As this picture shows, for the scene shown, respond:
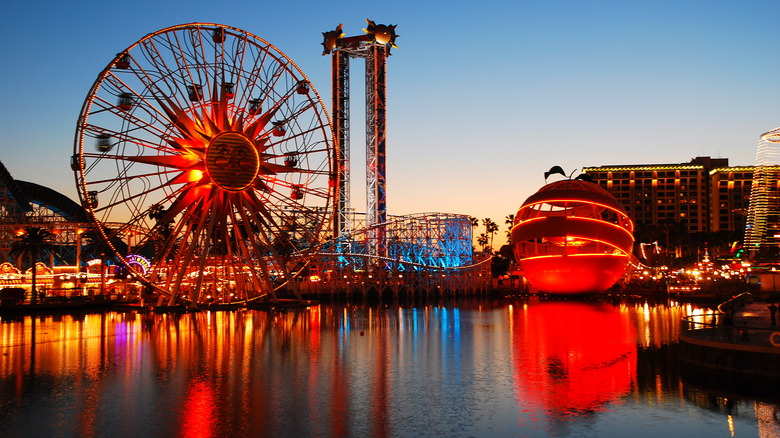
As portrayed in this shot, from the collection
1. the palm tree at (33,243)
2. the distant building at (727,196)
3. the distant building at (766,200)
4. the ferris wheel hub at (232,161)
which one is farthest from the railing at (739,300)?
the distant building at (727,196)

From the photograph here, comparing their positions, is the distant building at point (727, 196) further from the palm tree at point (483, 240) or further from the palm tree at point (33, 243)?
the palm tree at point (33, 243)

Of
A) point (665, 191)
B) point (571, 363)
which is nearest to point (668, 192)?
point (665, 191)

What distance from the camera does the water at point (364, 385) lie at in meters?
13.3

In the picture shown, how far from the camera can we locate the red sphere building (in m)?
54.6

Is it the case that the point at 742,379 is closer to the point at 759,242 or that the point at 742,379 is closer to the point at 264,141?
the point at 759,242

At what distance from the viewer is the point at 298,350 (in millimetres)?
23672

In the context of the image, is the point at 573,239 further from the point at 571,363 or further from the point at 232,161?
the point at 571,363

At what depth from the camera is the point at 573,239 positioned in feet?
184

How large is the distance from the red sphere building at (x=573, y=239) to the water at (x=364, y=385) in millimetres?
23876

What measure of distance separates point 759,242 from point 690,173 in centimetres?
12027

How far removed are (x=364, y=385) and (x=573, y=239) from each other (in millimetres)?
41889

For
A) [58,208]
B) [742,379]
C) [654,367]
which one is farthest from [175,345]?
[58,208]

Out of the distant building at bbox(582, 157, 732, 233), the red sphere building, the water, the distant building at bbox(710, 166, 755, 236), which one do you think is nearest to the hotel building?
the distant building at bbox(582, 157, 732, 233)

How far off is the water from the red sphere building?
23.9 metres
